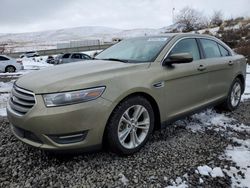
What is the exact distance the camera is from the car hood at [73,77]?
2979mm

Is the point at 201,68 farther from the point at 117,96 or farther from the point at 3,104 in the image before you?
the point at 3,104

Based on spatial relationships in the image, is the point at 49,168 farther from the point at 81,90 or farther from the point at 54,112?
the point at 81,90

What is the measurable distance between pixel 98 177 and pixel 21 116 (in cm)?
108

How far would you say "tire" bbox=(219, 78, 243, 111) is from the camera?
212 inches

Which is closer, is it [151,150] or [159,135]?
[151,150]

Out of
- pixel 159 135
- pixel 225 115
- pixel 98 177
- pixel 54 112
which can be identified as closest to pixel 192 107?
pixel 159 135

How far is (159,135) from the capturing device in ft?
13.9

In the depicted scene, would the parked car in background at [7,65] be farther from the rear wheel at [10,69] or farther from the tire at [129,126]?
the tire at [129,126]

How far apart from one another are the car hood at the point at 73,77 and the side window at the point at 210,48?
1640 mm

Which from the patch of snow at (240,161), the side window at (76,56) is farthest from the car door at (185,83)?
the side window at (76,56)

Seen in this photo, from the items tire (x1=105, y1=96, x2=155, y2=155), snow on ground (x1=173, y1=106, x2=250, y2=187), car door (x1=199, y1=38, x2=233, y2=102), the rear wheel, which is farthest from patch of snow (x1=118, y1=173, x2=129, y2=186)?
the rear wheel

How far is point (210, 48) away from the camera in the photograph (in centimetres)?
497

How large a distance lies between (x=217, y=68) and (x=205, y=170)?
2243 mm

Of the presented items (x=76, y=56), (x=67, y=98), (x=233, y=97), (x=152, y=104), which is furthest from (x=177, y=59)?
(x=76, y=56)
